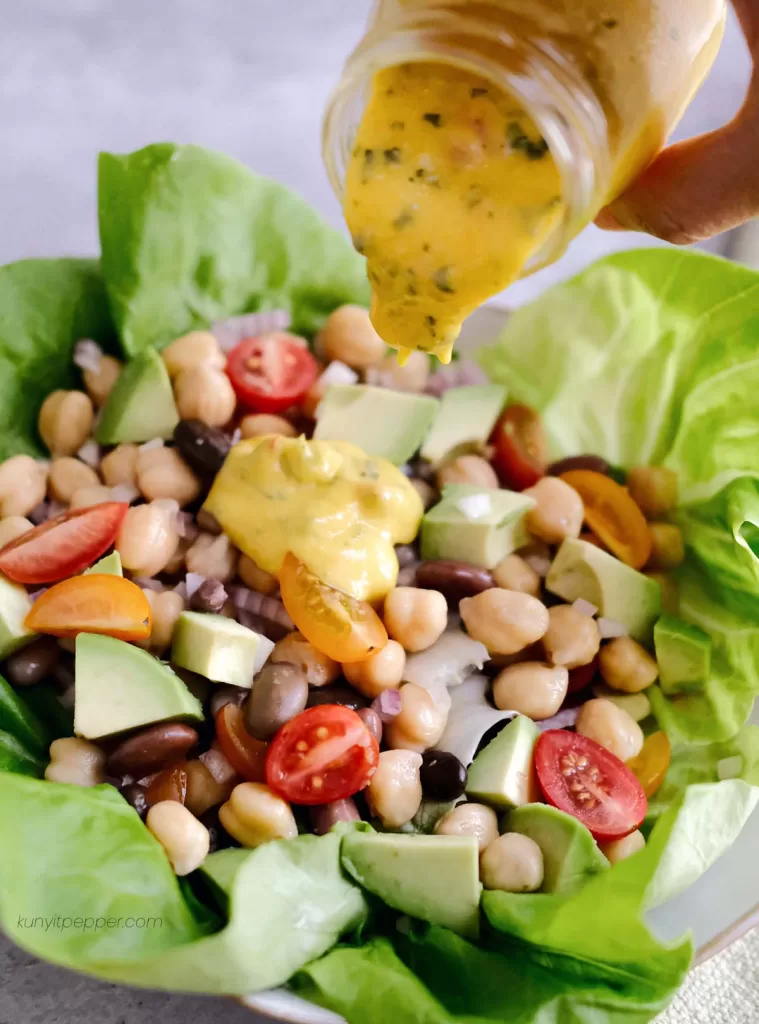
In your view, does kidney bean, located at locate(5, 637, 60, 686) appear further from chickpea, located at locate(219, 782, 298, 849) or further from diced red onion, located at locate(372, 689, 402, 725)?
diced red onion, located at locate(372, 689, 402, 725)

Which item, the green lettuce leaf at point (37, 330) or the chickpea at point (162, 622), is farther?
the green lettuce leaf at point (37, 330)

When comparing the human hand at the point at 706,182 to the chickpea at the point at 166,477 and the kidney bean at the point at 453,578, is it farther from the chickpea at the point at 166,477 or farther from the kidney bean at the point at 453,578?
the chickpea at the point at 166,477

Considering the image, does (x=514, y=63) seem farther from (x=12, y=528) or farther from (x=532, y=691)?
(x=12, y=528)

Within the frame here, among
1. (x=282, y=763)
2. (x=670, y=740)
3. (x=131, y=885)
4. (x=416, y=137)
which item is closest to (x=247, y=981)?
(x=131, y=885)

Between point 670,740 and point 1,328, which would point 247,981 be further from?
point 1,328

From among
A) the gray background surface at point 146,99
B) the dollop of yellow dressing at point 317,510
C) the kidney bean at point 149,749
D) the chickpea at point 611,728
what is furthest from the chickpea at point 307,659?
the gray background surface at point 146,99
